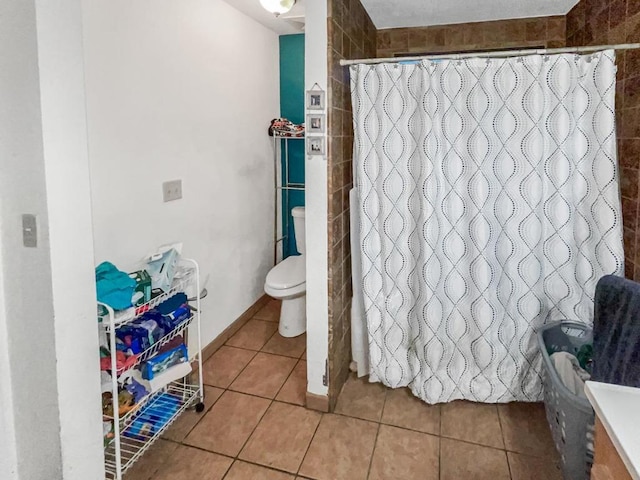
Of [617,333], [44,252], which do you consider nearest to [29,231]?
[44,252]

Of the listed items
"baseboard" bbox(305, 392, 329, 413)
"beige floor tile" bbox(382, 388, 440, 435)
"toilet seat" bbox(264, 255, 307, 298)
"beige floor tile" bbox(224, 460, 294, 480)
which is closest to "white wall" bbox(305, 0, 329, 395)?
"baseboard" bbox(305, 392, 329, 413)

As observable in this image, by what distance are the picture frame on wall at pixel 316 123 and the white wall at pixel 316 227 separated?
12 cm

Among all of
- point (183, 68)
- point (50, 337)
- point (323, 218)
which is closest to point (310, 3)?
point (183, 68)

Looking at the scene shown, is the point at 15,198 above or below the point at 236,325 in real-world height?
above

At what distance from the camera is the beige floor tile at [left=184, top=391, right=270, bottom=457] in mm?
2061

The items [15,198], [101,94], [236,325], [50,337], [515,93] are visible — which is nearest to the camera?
[15,198]

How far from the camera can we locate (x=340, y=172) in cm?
229

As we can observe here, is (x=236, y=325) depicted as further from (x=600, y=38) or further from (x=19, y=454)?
(x=600, y=38)

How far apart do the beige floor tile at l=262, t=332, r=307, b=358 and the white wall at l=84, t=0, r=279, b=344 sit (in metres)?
0.33

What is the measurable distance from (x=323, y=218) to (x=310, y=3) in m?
0.96

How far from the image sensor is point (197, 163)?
2.59 meters

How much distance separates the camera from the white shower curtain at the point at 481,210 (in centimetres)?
198

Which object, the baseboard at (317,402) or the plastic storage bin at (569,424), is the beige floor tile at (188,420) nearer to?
the baseboard at (317,402)

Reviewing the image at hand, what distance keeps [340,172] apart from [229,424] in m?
1.36
